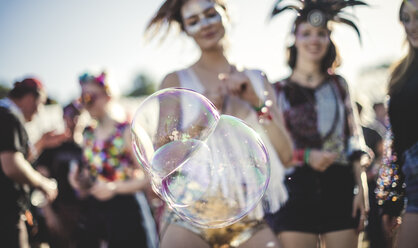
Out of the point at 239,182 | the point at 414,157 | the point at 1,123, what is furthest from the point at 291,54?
the point at 1,123

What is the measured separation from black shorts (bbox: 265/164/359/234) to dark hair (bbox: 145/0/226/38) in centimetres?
129

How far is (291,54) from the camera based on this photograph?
9.37 feet

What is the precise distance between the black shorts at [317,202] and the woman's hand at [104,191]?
1518 millimetres

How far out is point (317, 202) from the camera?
227 cm

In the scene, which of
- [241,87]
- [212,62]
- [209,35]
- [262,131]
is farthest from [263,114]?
[209,35]

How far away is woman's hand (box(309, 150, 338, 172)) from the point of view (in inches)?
86.4

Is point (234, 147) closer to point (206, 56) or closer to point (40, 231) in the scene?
point (206, 56)

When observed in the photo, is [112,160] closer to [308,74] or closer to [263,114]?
[263,114]

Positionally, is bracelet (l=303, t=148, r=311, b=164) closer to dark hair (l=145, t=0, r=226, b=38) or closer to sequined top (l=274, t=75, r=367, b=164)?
sequined top (l=274, t=75, r=367, b=164)

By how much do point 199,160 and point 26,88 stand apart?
8.19 ft

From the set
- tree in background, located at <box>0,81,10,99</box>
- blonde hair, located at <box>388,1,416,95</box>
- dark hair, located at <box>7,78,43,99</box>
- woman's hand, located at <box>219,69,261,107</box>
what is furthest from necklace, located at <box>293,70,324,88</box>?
tree in background, located at <box>0,81,10,99</box>

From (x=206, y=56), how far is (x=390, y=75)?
4.10 ft

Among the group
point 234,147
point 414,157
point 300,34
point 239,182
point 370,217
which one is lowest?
point 370,217

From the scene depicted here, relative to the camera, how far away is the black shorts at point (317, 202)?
219cm
